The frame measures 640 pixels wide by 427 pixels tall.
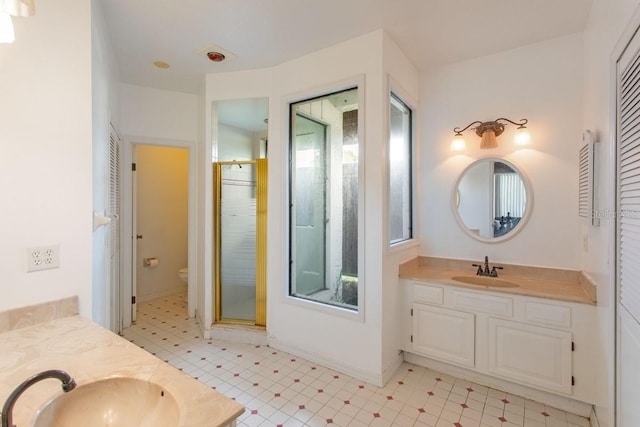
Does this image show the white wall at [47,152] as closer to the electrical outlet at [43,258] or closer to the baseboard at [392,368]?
the electrical outlet at [43,258]

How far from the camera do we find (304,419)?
6.58 ft

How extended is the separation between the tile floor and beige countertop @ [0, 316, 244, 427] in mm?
1153

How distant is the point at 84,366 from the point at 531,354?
2.56m

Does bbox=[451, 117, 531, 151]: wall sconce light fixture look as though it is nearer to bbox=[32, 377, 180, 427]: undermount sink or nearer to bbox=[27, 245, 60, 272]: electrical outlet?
bbox=[32, 377, 180, 427]: undermount sink

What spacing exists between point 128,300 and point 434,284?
10.7ft

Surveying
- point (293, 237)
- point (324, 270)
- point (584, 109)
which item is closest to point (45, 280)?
point (293, 237)

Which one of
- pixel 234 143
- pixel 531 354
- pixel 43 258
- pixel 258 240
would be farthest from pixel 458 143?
pixel 43 258

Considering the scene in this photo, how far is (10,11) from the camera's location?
102 centimetres

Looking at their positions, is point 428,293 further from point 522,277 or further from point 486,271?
point 522,277

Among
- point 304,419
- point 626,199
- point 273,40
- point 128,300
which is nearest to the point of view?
point 626,199

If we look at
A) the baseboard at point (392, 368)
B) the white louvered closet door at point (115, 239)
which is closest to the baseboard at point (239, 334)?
the white louvered closet door at point (115, 239)

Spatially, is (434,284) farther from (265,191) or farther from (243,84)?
(243,84)

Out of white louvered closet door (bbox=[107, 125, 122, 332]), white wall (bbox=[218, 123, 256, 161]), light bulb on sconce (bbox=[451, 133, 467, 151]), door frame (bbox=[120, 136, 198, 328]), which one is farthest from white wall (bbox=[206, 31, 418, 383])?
white wall (bbox=[218, 123, 256, 161])

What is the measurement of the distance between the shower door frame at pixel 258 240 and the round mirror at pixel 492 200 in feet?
6.11
